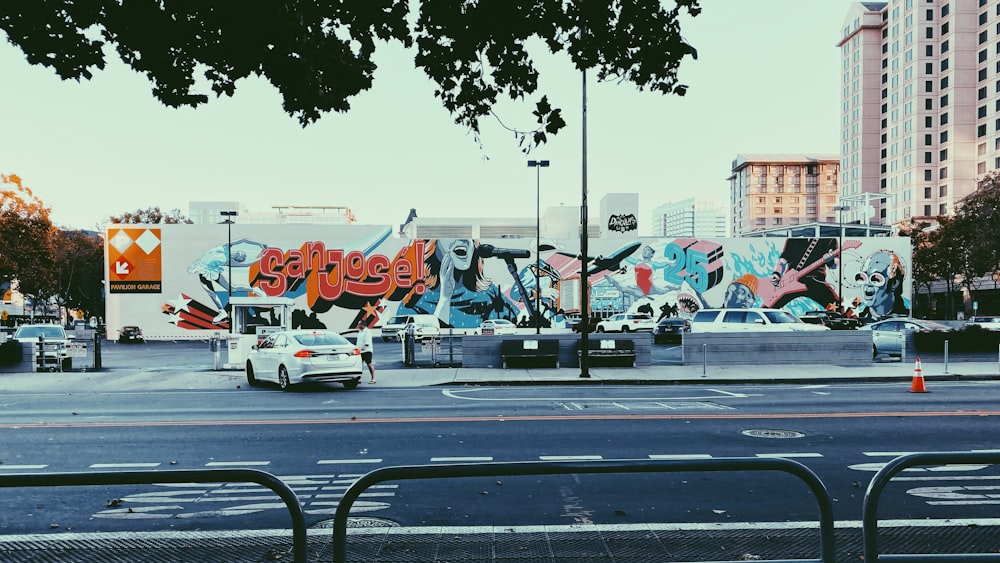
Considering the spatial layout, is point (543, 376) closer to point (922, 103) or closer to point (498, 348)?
point (498, 348)

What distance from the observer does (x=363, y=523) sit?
5.64 meters

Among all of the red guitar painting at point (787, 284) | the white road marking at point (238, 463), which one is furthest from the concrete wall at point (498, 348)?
the red guitar painting at point (787, 284)

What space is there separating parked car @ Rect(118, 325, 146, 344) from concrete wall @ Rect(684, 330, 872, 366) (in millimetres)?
38524

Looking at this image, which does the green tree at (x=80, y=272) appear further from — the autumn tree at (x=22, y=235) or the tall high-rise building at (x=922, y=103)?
the tall high-rise building at (x=922, y=103)

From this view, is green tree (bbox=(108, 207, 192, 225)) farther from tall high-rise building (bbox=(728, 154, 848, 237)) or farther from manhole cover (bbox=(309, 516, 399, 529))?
tall high-rise building (bbox=(728, 154, 848, 237))

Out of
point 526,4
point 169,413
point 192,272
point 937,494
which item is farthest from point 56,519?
point 192,272

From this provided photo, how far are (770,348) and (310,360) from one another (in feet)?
47.6

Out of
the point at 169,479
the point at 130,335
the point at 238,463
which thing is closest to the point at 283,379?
the point at 238,463

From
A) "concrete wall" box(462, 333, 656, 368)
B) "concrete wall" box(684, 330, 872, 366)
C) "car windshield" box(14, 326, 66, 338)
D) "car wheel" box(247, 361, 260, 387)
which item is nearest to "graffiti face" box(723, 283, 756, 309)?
"concrete wall" box(684, 330, 872, 366)

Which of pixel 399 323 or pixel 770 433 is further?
pixel 399 323

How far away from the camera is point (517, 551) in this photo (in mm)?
4926

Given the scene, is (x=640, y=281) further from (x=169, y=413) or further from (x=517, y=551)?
(x=517, y=551)

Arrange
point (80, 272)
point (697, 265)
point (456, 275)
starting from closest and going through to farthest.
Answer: point (456, 275) → point (697, 265) → point (80, 272)

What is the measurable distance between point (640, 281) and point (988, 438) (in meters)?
40.8
